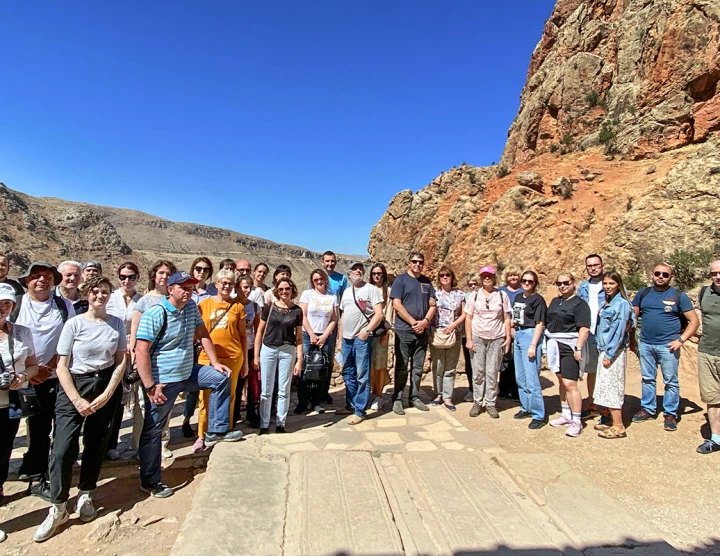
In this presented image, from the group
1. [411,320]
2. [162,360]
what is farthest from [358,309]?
[162,360]

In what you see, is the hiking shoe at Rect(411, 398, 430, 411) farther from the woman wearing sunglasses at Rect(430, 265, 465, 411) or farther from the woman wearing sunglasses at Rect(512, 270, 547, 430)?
the woman wearing sunglasses at Rect(512, 270, 547, 430)

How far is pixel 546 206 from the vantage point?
16625mm

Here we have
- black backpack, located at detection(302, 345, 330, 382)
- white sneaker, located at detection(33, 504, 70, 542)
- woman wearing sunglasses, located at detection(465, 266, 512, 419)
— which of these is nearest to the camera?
white sneaker, located at detection(33, 504, 70, 542)

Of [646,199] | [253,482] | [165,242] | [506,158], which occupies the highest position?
[165,242]

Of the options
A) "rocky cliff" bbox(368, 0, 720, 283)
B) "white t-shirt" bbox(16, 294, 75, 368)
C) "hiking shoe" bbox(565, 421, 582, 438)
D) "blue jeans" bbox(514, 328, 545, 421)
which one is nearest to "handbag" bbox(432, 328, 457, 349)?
"blue jeans" bbox(514, 328, 545, 421)

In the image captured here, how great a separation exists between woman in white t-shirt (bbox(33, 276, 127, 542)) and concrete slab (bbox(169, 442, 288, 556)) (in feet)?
2.41

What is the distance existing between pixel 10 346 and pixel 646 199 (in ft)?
51.1

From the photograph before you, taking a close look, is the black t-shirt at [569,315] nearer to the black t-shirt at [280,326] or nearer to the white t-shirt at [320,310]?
the white t-shirt at [320,310]

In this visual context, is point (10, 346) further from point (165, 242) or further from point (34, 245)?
point (165, 242)

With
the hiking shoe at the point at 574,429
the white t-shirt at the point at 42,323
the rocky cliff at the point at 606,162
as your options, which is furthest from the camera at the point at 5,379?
the rocky cliff at the point at 606,162

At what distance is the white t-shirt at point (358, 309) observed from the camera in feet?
16.4

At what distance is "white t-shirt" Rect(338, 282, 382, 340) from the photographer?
5008mm

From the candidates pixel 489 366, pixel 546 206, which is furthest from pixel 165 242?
pixel 489 366

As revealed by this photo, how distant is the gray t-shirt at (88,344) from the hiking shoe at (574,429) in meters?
4.67
